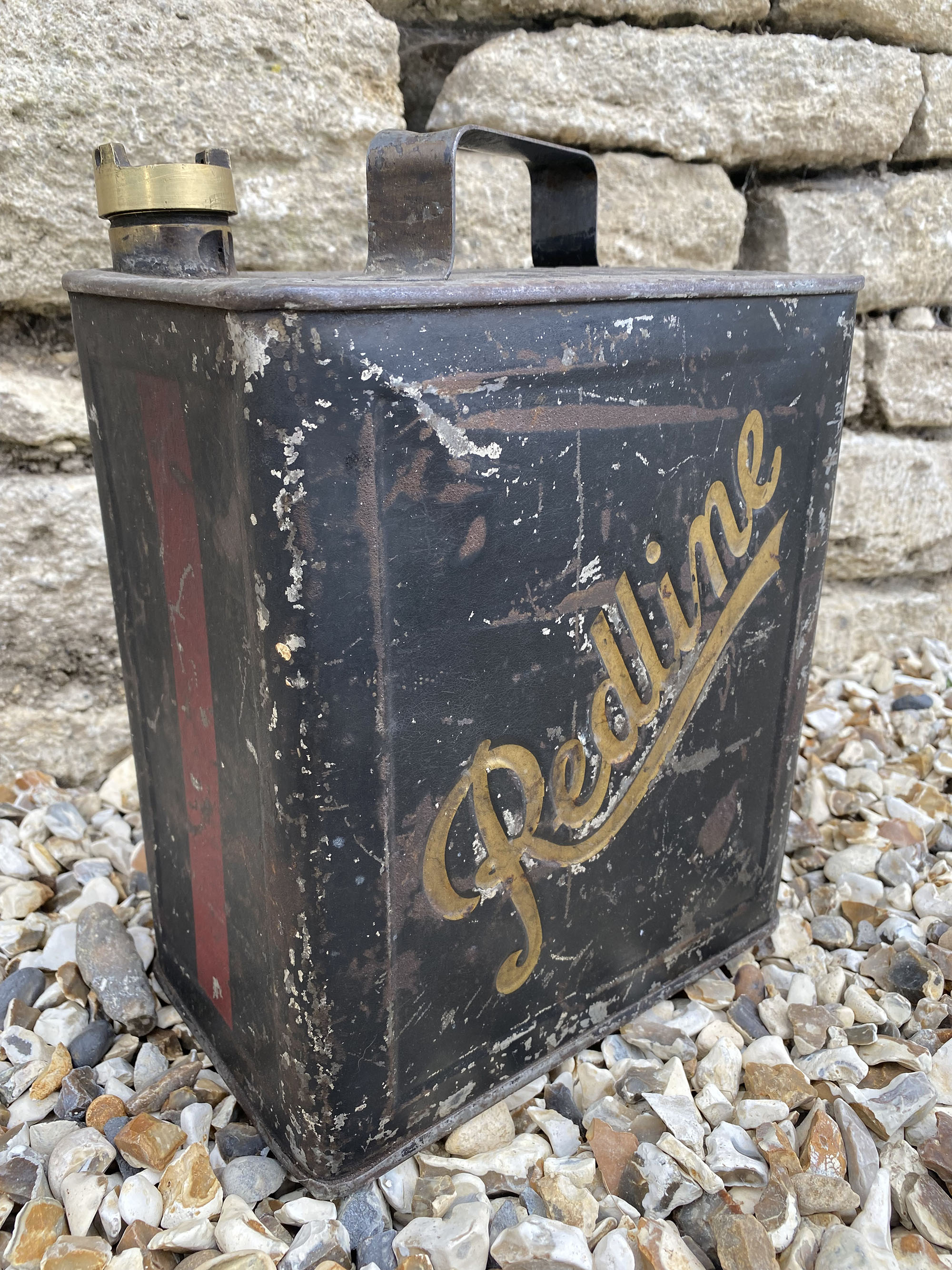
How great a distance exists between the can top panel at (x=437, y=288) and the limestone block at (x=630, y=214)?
51 cm

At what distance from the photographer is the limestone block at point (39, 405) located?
48.1 inches

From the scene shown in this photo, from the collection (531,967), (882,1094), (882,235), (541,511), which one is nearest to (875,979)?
(882,1094)

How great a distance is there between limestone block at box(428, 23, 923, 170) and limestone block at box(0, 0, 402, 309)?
0.53ft

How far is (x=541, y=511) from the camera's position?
717 mm

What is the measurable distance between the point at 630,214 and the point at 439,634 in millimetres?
999

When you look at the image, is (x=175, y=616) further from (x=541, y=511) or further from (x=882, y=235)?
(x=882, y=235)

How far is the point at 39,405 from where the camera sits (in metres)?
1.23

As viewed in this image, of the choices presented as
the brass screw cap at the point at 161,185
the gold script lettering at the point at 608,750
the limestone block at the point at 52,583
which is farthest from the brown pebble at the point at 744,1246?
the limestone block at the point at 52,583

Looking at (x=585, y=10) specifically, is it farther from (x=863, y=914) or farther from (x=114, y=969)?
(x=114, y=969)

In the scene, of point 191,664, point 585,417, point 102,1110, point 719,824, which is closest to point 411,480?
point 585,417

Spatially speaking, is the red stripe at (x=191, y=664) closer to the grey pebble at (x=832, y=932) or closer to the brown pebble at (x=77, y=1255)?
the brown pebble at (x=77, y=1255)

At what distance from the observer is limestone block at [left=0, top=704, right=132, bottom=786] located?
4.37ft

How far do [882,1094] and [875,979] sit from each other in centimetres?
21

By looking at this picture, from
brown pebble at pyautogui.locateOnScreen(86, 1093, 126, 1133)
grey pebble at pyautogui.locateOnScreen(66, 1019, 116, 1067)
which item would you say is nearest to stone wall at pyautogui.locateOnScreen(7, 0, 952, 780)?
grey pebble at pyautogui.locateOnScreen(66, 1019, 116, 1067)
